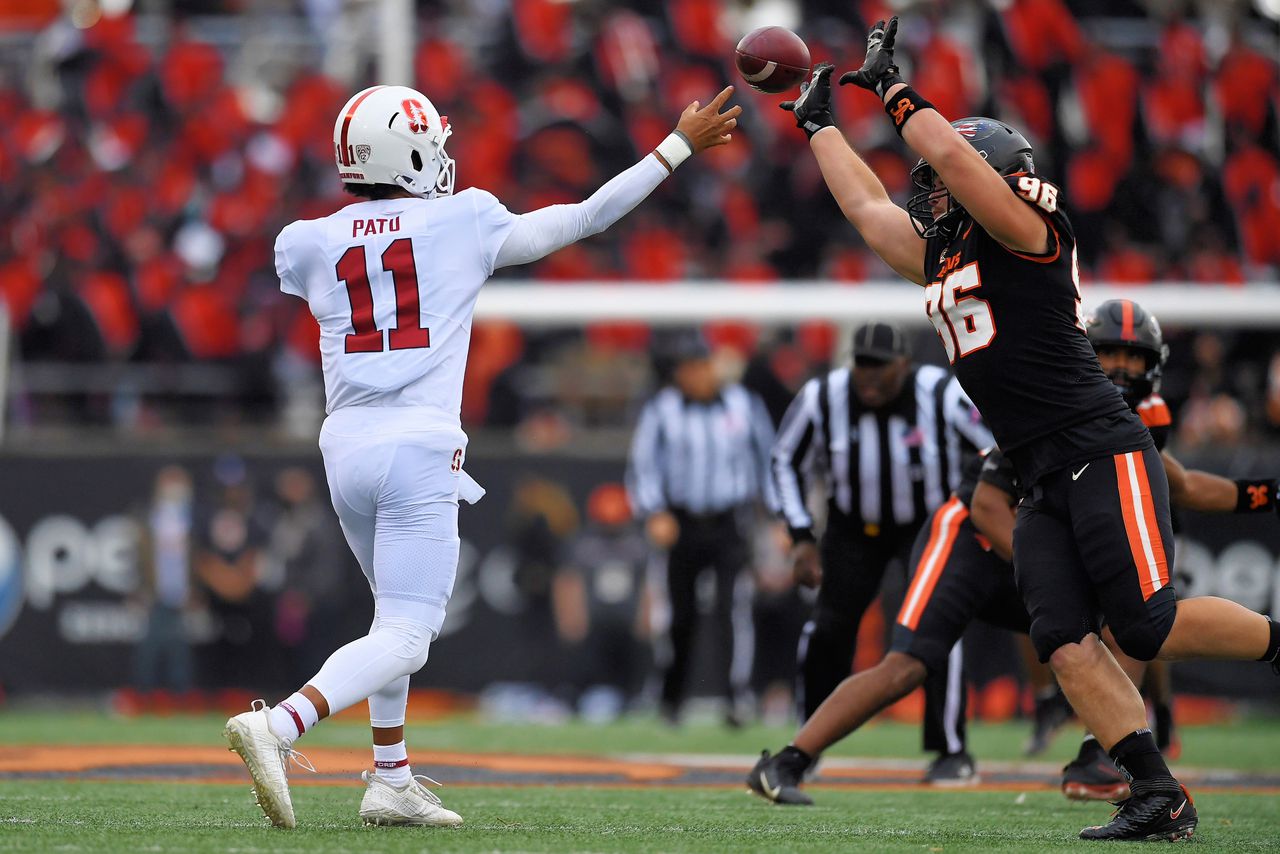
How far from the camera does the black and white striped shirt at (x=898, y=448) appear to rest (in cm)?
678

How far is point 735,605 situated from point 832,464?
2.88m

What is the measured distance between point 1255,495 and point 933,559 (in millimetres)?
989

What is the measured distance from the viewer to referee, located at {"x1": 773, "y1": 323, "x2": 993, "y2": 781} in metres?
6.70

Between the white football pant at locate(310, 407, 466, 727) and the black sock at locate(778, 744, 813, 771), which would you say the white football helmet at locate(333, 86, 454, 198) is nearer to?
the white football pant at locate(310, 407, 466, 727)

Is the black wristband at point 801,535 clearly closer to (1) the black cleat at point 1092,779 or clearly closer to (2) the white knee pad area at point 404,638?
(1) the black cleat at point 1092,779

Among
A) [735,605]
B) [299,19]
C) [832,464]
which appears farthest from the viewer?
[299,19]


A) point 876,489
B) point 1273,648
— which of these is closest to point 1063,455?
point 1273,648

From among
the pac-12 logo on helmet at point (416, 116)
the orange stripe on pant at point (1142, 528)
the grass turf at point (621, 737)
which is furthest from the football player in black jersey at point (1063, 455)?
the grass turf at point (621, 737)

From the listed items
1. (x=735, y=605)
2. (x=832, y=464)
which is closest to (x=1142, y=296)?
(x=735, y=605)

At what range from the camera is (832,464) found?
689 cm

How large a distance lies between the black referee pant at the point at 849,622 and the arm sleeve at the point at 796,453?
22cm

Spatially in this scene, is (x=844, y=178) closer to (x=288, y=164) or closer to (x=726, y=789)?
(x=726, y=789)

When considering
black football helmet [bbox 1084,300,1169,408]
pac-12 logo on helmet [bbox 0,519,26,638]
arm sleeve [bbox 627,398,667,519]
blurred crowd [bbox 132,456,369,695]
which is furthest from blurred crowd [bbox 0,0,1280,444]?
black football helmet [bbox 1084,300,1169,408]

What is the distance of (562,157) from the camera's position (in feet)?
43.9
